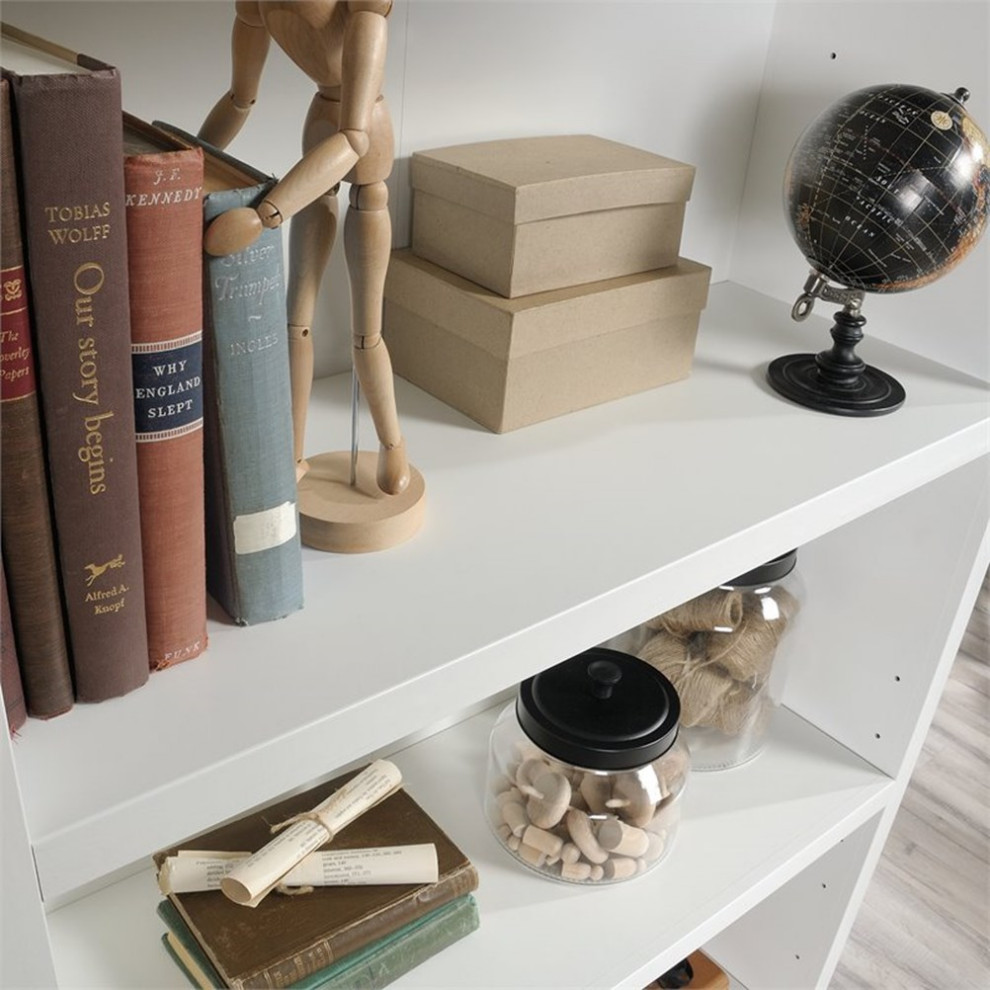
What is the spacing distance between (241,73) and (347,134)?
0.10 meters

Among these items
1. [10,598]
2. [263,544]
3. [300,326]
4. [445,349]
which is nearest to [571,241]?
[445,349]

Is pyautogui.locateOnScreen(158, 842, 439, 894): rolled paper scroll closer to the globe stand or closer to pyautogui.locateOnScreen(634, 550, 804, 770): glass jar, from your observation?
pyautogui.locateOnScreen(634, 550, 804, 770): glass jar

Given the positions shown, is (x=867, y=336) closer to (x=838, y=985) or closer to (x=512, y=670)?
(x=512, y=670)

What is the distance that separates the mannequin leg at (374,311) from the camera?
0.57m

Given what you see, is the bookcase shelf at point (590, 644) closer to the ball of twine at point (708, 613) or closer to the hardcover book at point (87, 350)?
the hardcover book at point (87, 350)

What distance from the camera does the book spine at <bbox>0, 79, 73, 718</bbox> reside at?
40cm

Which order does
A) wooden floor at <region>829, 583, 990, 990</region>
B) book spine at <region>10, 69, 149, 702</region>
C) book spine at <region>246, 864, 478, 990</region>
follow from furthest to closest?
wooden floor at <region>829, 583, 990, 990</region>, book spine at <region>246, 864, 478, 990</region>, book spine at <region>10, 69, 149, 702</region>

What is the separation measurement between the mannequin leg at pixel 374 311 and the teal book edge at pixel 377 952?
1.13 feet

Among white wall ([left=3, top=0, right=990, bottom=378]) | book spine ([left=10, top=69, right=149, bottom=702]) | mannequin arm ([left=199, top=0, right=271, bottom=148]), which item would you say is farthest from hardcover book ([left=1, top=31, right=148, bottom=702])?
white wall ([left=3, top=0, right=990, bottom=378])

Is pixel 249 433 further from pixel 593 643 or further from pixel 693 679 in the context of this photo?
pixel 693 679

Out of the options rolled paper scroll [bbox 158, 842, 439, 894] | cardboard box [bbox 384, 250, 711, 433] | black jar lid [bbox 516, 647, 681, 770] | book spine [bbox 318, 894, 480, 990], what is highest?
cardboard box [bbox 384, 250, 711, 433]

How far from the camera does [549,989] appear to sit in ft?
2.65

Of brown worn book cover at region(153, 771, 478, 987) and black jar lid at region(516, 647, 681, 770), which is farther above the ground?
black jar lid at region(516, 647, 681, 770)

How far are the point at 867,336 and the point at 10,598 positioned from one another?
82 centimetres
